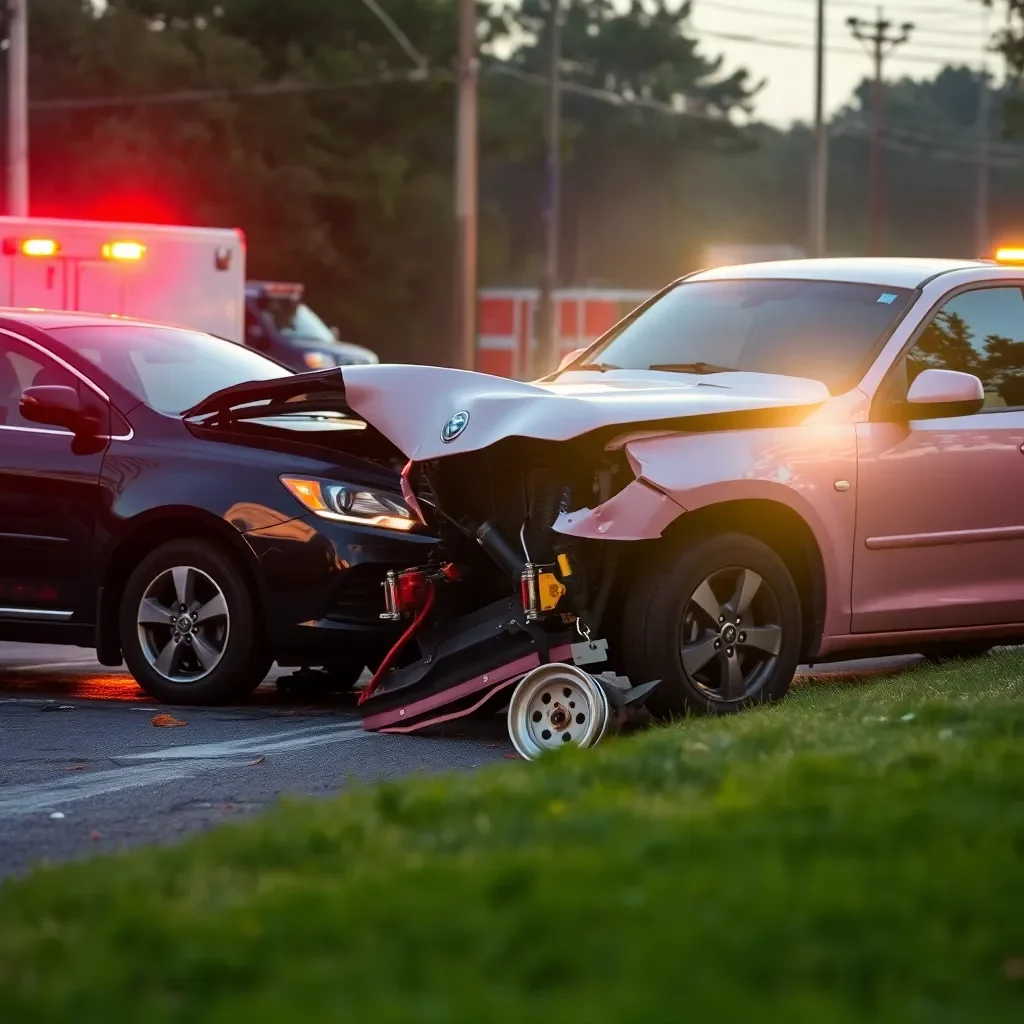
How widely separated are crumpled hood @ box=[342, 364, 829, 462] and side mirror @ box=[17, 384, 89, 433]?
1715 millimetres

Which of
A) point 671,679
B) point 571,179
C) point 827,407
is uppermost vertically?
point 571,179

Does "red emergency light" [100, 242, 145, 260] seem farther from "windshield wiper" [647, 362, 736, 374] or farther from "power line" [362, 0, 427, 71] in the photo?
"power line" [362, 0, 427, 71]

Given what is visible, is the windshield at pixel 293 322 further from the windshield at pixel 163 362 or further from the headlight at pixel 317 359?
the windshield at pixel 163 362

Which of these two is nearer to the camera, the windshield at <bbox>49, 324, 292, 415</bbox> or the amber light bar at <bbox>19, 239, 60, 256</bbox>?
the windshield at <bbox>49, 324, 292, 415</bbox>

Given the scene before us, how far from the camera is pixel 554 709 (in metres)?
7.60

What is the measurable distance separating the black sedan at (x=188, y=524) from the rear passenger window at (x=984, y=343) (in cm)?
216

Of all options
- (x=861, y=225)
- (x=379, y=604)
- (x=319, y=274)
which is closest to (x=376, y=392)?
(x=379, y=604)

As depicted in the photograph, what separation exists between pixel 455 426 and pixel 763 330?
1.90 meters

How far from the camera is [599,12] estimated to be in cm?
8638

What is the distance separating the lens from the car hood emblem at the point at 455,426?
7656 mm

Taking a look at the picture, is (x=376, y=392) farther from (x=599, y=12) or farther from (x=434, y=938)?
(x=599, y=12)

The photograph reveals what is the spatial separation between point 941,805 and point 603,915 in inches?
50.0

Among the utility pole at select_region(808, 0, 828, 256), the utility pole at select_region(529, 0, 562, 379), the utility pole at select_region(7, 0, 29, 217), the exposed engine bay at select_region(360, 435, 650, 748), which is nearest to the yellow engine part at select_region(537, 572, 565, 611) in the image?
the exposed engine bay at select_region(360, 435, 650, 748)

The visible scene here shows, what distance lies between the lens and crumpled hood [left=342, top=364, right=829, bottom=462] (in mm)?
7531
